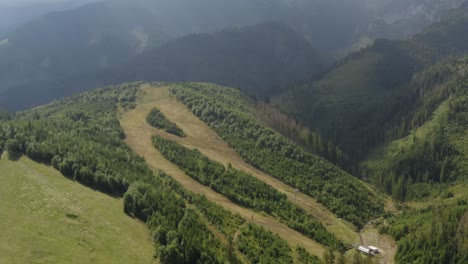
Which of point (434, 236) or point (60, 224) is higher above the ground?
point (434, 236)

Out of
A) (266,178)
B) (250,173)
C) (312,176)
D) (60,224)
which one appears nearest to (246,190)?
(250,173)

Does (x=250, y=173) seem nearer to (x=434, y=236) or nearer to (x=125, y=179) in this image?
(x=434, y=236)

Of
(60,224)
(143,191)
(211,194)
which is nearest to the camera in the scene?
(60,224)

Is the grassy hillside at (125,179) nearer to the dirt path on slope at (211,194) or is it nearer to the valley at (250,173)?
the dirt path on slope at (211,194)

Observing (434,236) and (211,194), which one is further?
(211,194)

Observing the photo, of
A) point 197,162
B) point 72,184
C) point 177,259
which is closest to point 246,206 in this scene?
point 197,162
